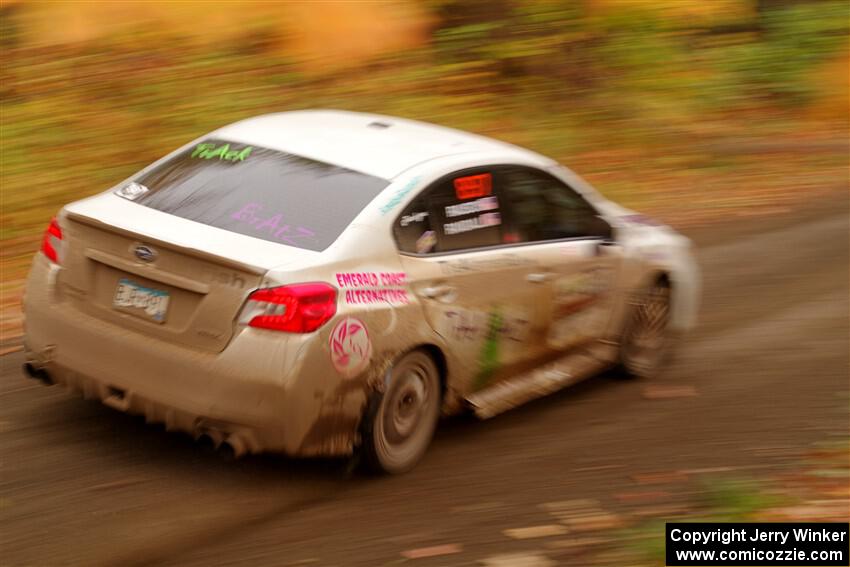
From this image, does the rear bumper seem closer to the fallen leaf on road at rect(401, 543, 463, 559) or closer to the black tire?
the black tire

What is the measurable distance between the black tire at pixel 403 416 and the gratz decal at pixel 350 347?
227 millimetres

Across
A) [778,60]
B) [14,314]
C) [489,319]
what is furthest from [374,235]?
[778,60]

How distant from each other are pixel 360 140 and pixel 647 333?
269 centimetres

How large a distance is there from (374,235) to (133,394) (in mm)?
1313

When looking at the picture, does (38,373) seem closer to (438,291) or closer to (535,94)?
(438,291)

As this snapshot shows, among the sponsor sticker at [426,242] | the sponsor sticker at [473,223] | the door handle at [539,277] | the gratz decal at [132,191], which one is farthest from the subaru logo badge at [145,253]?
the door handle at [539,277]

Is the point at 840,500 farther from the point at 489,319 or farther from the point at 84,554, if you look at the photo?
the point at 84,554

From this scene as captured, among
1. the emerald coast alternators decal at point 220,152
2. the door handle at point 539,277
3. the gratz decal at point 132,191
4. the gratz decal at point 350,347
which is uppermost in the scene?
the emerald coast alternators decal at point 220,152

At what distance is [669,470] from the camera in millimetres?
6602

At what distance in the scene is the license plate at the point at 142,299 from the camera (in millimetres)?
5625

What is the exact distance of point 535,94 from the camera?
1606cm

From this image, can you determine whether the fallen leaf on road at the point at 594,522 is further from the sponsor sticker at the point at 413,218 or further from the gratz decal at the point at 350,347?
the sponsor sticker at the point at 413,218

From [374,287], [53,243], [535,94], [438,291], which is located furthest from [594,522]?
[535,94]

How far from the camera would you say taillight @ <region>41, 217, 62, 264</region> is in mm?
6094
